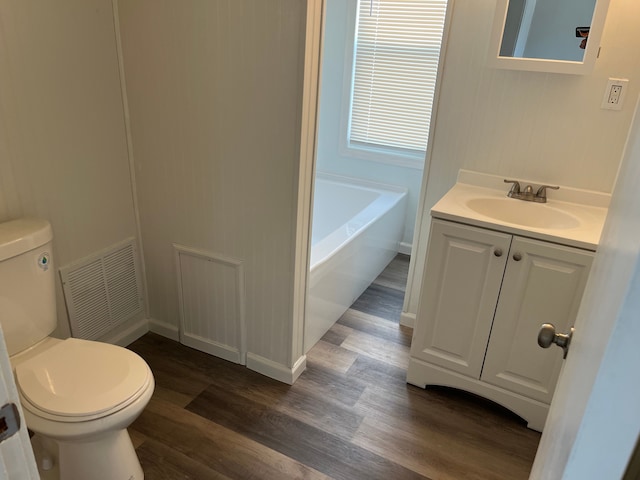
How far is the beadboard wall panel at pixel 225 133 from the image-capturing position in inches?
68.9

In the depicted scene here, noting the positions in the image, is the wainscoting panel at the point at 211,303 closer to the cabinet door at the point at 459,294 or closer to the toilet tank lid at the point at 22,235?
the toilet tank lid at the point at 22,235

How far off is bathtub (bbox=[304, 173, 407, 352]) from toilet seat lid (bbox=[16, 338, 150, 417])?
0.88 m

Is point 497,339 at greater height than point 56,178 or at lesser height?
lesser

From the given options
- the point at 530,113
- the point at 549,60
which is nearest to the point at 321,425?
the point at 530,113

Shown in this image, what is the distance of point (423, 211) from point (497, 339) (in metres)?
0.80

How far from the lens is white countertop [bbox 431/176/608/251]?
5.75 feet

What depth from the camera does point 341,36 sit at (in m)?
3.29

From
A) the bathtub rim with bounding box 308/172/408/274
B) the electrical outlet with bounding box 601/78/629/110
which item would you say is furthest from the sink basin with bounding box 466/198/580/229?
the bathtub rim with bounding box 308/172/408/274

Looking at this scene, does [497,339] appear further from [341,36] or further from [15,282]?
[341,36]

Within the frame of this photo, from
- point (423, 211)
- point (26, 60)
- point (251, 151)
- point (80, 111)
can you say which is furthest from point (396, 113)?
point (26, 60)

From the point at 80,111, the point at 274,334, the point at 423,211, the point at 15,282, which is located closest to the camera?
the point at 15,282

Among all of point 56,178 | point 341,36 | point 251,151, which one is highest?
point 341,36

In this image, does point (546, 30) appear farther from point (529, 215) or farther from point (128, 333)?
point (128, 333)

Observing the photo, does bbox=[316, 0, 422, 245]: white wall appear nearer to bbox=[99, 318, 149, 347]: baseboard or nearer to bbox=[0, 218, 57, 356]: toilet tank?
bbox=[99, 318, 149, 347]: baseboard
